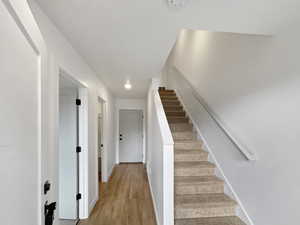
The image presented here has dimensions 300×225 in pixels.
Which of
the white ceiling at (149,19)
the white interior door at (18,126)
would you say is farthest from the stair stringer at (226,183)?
the white interior door at (18,126)

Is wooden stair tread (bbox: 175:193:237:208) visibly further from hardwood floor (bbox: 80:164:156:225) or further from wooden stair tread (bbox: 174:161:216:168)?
hardwood floor (bbox: 80:164:156:225)

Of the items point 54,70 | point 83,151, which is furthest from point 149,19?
point 83,151

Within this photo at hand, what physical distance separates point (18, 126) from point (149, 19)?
1191 millimetres

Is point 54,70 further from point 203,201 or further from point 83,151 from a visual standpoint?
point 203,201

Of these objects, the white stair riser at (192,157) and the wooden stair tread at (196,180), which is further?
the white stair riser at (192,157)

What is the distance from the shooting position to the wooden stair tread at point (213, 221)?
1.91 metres

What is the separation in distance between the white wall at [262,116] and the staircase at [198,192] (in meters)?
0.22

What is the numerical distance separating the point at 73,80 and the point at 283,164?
7.65 feet

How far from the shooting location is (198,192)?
2.29 meters

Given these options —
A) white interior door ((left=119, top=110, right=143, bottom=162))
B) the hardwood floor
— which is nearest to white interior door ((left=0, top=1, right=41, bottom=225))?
the hardwood floor

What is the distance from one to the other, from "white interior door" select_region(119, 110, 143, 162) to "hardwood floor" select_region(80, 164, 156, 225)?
1.49 metres

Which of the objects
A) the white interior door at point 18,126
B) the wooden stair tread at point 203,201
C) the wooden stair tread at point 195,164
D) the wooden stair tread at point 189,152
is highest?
the white interior door at point 18,126

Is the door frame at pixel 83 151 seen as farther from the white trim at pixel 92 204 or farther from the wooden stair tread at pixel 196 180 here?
the wooden stair tread at pixel 196 180

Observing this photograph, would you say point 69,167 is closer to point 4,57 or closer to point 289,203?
point 4,57
